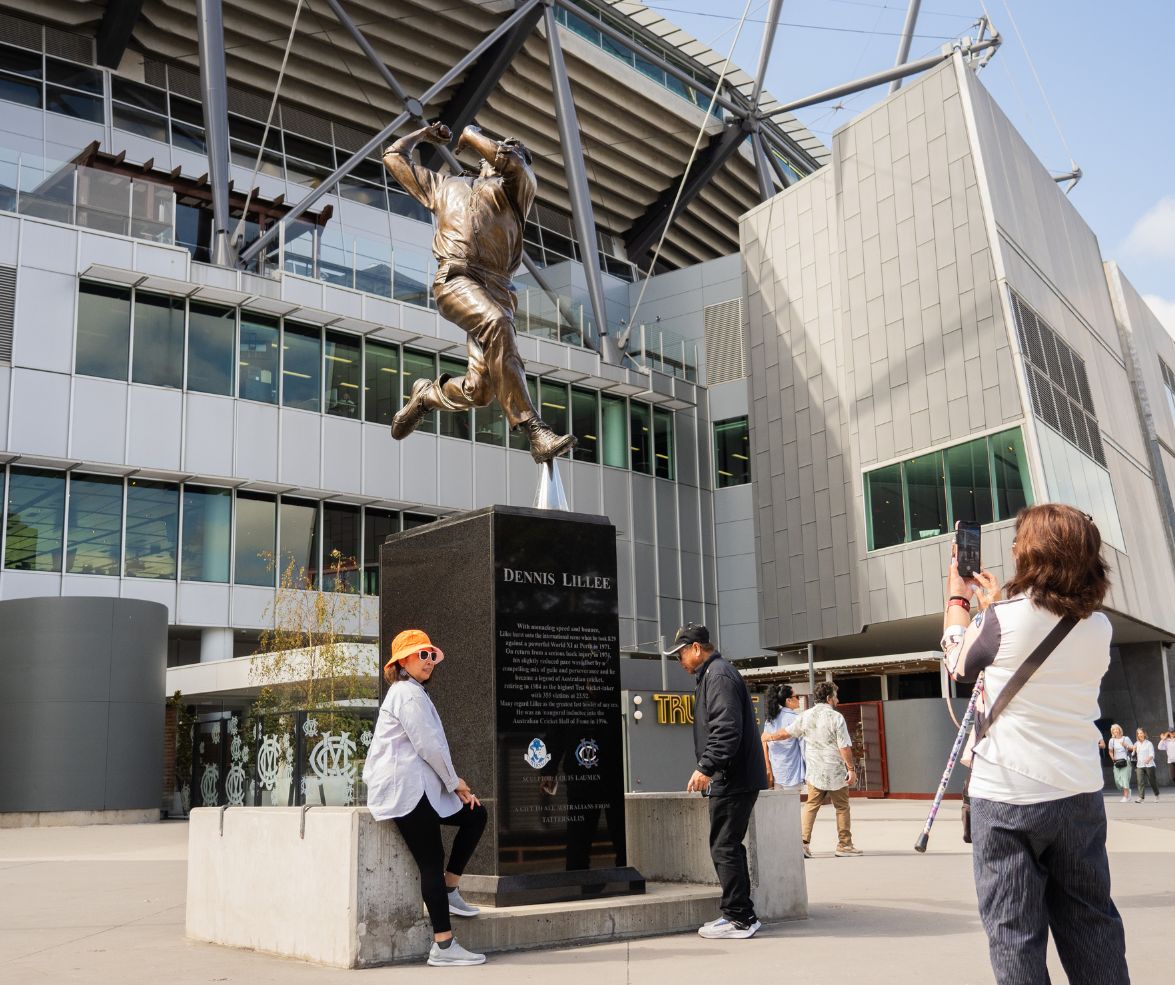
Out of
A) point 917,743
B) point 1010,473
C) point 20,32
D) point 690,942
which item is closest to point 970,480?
point 1010,473

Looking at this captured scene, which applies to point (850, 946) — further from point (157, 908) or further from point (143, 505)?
point (143, 505)

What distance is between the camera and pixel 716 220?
5206 centimetres

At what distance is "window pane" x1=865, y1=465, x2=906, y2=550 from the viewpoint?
31594mm

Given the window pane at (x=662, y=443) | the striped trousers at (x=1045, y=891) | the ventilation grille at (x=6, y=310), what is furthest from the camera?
the window pane at (x=662, y=443)

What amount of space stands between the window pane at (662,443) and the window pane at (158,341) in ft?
53.6

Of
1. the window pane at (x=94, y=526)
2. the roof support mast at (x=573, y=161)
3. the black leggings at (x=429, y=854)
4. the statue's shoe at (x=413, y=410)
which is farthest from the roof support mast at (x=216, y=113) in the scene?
the black leggings at (x=429, y=854)

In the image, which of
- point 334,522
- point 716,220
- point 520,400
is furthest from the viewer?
point 716,220

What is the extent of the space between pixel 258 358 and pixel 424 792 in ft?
87.1

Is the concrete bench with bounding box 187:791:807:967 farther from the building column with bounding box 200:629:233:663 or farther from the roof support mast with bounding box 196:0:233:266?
the roof support mast with bounding box 196:0:233:266

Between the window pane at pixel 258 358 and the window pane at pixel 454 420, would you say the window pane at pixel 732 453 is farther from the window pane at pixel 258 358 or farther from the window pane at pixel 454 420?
the window pane at pixel 258 358

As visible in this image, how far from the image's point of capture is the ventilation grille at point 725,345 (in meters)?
42.7

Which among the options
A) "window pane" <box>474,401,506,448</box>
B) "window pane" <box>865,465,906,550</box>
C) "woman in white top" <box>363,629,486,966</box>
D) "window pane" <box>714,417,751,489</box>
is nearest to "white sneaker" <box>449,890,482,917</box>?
"woman in white top" <box>363,629,486,966</box>

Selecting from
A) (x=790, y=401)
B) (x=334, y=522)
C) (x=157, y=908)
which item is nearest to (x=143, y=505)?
(x=334, y=522)

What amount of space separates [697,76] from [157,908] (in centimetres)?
4188
